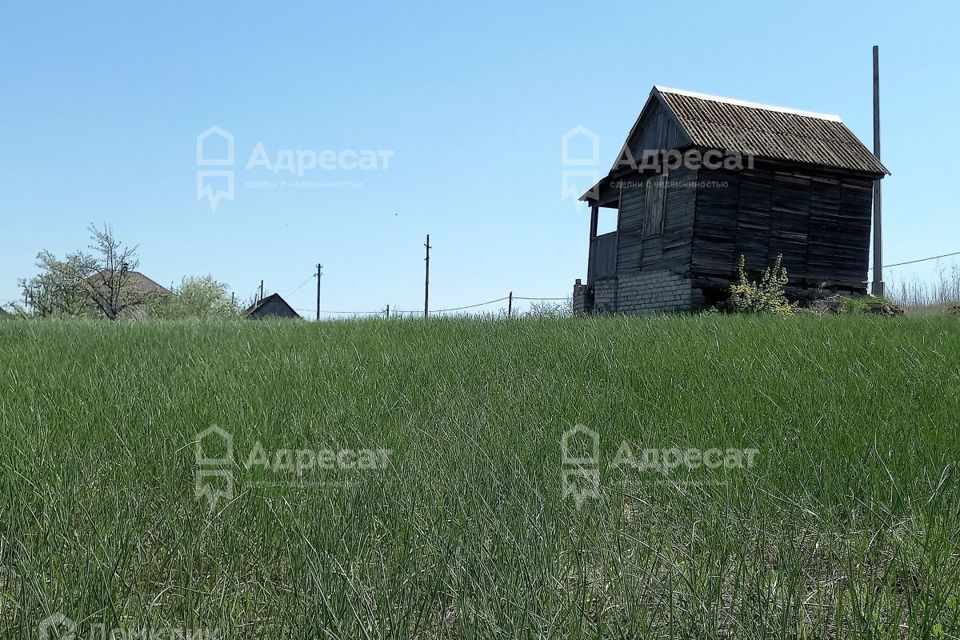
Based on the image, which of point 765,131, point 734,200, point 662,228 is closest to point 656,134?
point 765,131

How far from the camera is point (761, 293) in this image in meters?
16.3

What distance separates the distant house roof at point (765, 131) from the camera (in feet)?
58.7

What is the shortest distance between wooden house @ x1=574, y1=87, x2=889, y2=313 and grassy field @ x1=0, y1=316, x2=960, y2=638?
10429 millimetres

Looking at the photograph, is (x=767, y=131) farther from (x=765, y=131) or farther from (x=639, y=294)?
(x=639, y=294)

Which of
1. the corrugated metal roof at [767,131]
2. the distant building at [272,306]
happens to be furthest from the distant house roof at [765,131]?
the distant building at [272,306]

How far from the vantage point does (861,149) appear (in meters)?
19.5

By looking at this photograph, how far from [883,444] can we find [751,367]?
8.35 feet

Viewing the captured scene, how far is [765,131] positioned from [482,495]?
18594 millimetres

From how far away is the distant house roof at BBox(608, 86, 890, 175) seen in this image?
1789cm

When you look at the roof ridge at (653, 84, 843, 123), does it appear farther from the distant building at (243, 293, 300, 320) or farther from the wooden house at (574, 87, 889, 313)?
the distant building at (243, 293, 300, 320)

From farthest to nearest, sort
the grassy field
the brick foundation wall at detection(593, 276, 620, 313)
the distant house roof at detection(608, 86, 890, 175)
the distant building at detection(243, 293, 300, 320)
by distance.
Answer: the distant building at detection(243, 293, 300, 320) < the brick foundation wall at detection(593, 276, 620, 313) < the distant house roof at detection(608, 86, 890, 175) < the grassy field

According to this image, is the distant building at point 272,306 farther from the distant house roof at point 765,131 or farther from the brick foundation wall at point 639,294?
the distant house roof at point 765,131

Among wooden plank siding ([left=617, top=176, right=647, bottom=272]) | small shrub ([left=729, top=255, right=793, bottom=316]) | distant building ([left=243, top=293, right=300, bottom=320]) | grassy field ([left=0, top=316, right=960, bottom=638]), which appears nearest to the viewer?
grassy field ([left=0, top=316, right=960, bottom=638])

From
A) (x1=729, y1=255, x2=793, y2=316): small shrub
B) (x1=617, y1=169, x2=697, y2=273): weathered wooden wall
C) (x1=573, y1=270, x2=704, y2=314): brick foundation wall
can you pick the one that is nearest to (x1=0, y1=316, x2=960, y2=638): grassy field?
(x1=729, y1=255, x2=793, y2=316): small shrub
